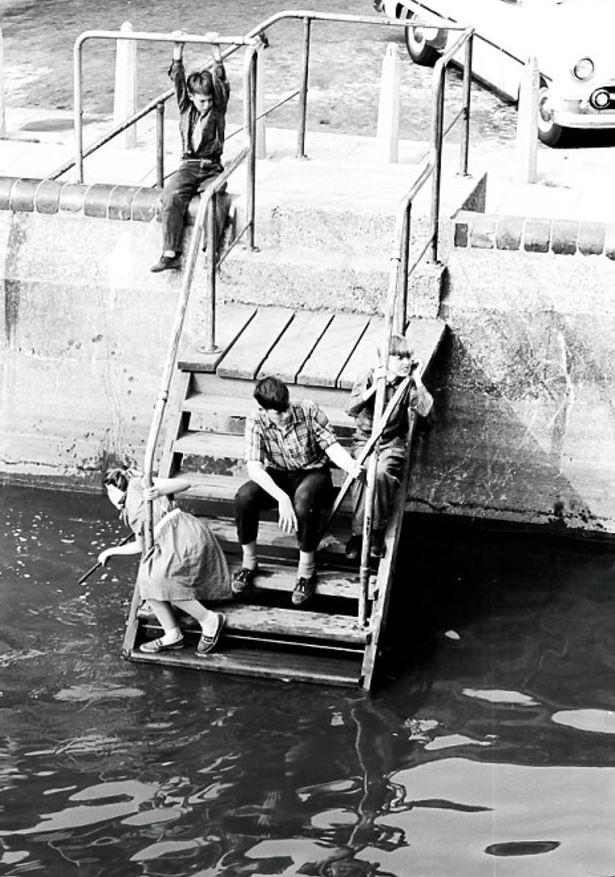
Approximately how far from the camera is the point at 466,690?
8773 millimetres

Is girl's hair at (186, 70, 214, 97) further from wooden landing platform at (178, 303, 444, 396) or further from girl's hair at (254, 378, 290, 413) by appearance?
girl's hair at (254, 378, 290, 413)

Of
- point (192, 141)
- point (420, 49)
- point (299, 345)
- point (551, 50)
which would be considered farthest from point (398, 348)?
point (420, 49)

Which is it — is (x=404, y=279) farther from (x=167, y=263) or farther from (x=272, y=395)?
(x=167, y=263)

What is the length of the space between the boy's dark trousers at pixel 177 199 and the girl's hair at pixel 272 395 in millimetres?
2075

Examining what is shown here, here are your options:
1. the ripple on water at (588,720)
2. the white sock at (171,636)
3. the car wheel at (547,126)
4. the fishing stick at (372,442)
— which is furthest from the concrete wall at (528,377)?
the car wheel at (547,126)

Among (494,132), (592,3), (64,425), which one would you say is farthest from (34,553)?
(592,3)

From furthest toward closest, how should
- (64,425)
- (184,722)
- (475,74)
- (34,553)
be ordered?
(475,74) < (64,425) < (34,553) < (184,722)

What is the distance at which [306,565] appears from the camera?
896 cm

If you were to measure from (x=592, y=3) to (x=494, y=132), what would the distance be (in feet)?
4.41

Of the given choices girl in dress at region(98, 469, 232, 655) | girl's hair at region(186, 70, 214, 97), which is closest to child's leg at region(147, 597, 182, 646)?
girl in dress at region(98, 469, 232, 655)

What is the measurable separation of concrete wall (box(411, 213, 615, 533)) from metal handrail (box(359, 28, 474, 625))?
0.89ft

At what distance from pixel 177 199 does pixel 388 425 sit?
236 cm

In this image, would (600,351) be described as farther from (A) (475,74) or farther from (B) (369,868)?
(A) (475,74)

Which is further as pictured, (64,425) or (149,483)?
(64,425)
